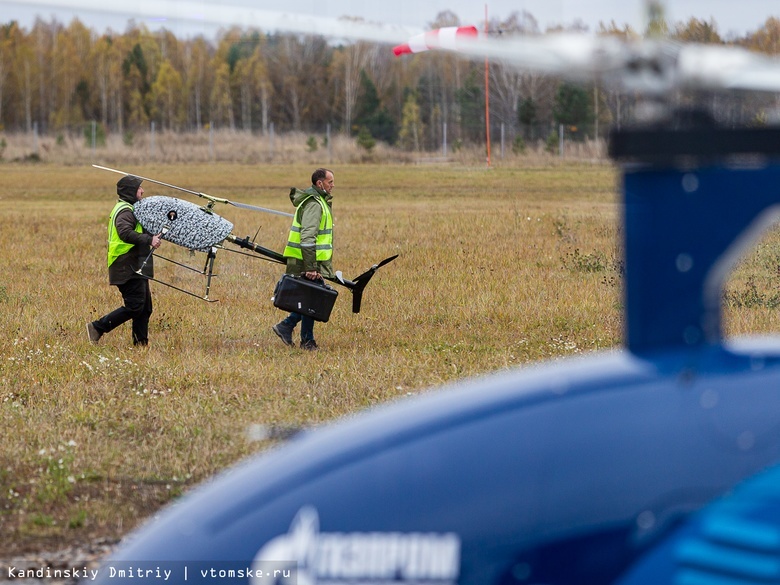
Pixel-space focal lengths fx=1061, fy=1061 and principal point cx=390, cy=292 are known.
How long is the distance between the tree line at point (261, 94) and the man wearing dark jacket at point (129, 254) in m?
31.5

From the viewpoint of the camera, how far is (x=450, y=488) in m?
2.12

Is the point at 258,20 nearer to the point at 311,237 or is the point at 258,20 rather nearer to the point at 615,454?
the point at 615,454

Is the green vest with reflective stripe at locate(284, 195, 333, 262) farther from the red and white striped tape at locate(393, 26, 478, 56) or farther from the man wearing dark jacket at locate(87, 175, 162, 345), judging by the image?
the red and white striped tape at locate(393, 26, 478, 56)

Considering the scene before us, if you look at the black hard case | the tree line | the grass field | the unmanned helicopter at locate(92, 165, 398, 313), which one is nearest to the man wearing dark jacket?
the unmanned helicopter at locate(92, 165, 398, 313)

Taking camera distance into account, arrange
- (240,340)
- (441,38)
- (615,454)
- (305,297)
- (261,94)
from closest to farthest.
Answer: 1. (615,454)
2. (441,38)
3. (305,297)
4. (240,340)
5. (261,94)

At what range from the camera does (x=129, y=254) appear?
11.1 meters

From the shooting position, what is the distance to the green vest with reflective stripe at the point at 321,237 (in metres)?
11.1

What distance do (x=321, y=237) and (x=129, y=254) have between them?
2.01 metres

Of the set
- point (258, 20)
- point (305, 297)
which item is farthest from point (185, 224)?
point (258, 20)

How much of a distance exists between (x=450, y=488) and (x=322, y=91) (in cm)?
5922

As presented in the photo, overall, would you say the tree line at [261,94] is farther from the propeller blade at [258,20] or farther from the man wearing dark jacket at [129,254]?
the propeller blade at [258,20]

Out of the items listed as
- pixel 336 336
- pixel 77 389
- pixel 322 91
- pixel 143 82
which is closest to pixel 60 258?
pixel 336 336

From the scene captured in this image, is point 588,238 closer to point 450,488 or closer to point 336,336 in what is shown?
point 336,336

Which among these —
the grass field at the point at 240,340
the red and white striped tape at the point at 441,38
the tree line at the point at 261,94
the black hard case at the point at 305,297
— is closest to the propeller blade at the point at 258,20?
the red and white striped tape at the point at 441,38
